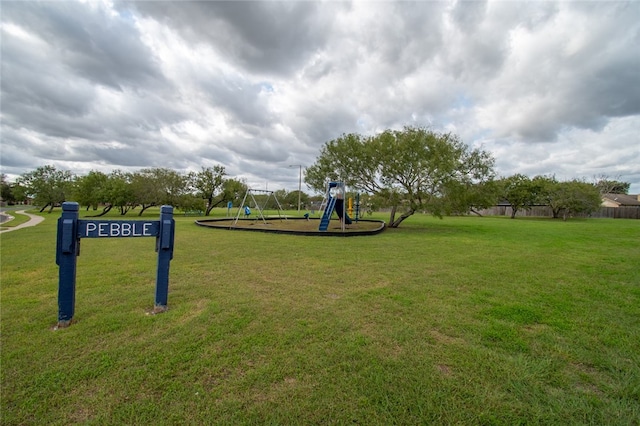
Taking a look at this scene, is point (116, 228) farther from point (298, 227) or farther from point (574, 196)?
point (574, 196)

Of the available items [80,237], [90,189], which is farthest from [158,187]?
[80,237]

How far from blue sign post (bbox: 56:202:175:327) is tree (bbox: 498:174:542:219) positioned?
37.3 m

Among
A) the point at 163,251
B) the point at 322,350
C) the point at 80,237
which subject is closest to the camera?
the point at 322,350

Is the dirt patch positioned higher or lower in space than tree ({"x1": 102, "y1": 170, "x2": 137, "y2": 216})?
lower

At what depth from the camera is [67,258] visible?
294 cm

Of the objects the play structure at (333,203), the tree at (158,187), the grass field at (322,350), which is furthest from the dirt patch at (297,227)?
the tree at (158,187)

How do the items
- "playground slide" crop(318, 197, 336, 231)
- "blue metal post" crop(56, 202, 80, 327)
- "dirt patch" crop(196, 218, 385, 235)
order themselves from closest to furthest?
"blue metal post" crop(56, 202, 80, 327) < "dirt patch" crop(196, 218, 385, 235) < "playground slide" crop(318, 197, 336, 231)

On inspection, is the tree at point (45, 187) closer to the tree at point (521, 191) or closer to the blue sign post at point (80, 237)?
the blue sign post at point (80, 237)

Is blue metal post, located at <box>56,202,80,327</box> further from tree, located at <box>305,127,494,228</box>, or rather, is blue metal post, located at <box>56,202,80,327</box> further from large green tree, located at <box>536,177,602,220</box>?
large green tree, located at <box>536,177,602,220</box>

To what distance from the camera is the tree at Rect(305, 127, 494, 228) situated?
13.3m

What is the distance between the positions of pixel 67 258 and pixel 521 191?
40498 millimetres

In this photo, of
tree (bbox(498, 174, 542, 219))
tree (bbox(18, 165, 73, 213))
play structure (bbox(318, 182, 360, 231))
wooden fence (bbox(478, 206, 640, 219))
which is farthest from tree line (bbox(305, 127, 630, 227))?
tree (bbox(18, 165, 73, 213))

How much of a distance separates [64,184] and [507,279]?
43846 millimetres

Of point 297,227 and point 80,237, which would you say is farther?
point 297,227
